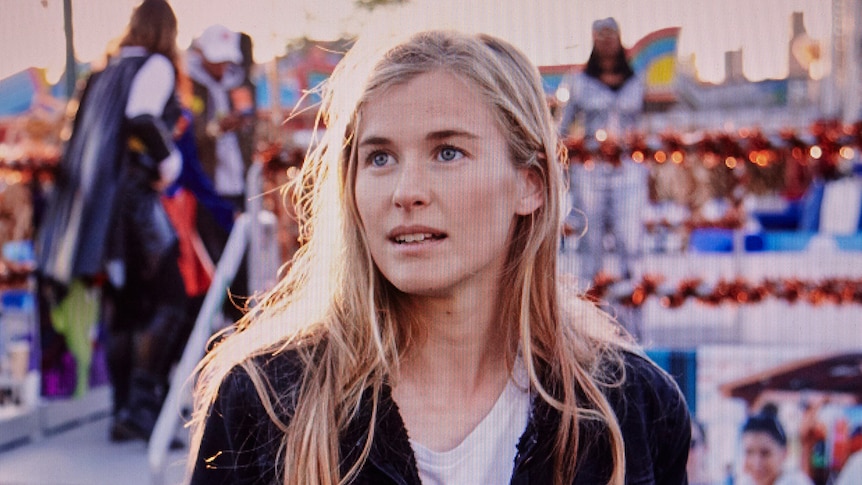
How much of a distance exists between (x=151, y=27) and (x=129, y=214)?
82cm

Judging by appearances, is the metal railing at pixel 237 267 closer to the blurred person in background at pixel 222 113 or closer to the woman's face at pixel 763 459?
the blurred person in background at pixel 222 113

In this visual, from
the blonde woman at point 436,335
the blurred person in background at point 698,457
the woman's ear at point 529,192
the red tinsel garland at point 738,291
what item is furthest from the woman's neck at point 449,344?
the red tinsel garland at point 738,291

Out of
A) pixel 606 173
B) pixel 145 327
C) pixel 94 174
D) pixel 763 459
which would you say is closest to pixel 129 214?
pixel 94 174

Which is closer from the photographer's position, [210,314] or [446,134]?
[446,134]

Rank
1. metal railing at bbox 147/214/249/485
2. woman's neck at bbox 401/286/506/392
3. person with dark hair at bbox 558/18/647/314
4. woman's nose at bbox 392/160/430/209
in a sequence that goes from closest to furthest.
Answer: woman's nose at bbox 392/160/430/209
woman's neck at bbox 401/286/506/392
metal railing at bbox 147/214/249/485
person with dark hair at bbox 558/18/647/314

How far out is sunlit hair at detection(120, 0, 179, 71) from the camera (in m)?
3.79

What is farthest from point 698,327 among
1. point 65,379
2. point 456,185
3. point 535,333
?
point 65,379

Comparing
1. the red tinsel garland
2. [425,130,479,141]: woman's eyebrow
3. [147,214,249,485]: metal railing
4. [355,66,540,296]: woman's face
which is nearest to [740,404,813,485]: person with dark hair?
the red tinsel garland

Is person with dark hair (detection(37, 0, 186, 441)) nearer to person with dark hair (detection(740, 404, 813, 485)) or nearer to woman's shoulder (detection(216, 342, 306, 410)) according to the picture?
person with dark hair (detection(740, 404, 813, 485))

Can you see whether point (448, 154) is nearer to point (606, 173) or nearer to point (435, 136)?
point (435, 136)

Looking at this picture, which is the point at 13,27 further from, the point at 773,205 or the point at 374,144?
the point at 773,205

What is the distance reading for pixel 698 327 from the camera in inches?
138

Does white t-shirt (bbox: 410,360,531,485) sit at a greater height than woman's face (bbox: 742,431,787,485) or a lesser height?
greater

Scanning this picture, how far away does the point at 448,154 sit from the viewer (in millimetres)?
1266
